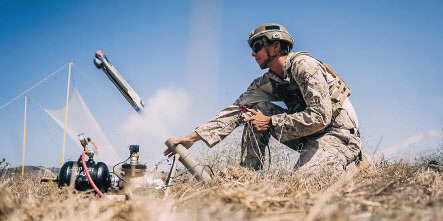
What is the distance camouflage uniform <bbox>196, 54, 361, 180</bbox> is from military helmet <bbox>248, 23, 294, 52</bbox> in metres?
0.34

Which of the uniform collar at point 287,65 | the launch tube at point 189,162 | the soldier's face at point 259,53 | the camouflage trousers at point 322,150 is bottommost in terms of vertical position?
the camouflage trousers at point 322,150

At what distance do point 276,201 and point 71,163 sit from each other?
2.76 meters

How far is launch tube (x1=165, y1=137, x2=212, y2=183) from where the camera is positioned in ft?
12.5

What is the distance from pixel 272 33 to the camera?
14.6 ft

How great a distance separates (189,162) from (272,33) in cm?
220

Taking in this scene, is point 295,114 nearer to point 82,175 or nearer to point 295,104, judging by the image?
point 295,104

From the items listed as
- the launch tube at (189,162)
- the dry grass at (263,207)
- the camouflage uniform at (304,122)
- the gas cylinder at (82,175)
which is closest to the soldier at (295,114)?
the camouflage uniform at (304,122)

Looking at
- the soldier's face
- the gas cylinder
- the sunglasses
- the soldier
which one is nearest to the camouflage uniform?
the soldier

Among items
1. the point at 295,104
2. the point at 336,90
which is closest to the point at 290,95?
the point at 295,104

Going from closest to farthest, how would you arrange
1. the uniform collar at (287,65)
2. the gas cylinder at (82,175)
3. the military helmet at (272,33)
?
the gas cylinder at (82,175) < the uniform collar at (287,65) < the military helmet at (272,33)

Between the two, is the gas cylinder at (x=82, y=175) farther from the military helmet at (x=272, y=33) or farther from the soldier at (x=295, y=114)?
the military helmet at (x=272, y=33)

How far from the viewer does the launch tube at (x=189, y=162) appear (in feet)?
12.5

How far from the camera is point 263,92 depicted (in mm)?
5059

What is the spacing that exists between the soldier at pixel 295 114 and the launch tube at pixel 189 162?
0.61 ft
